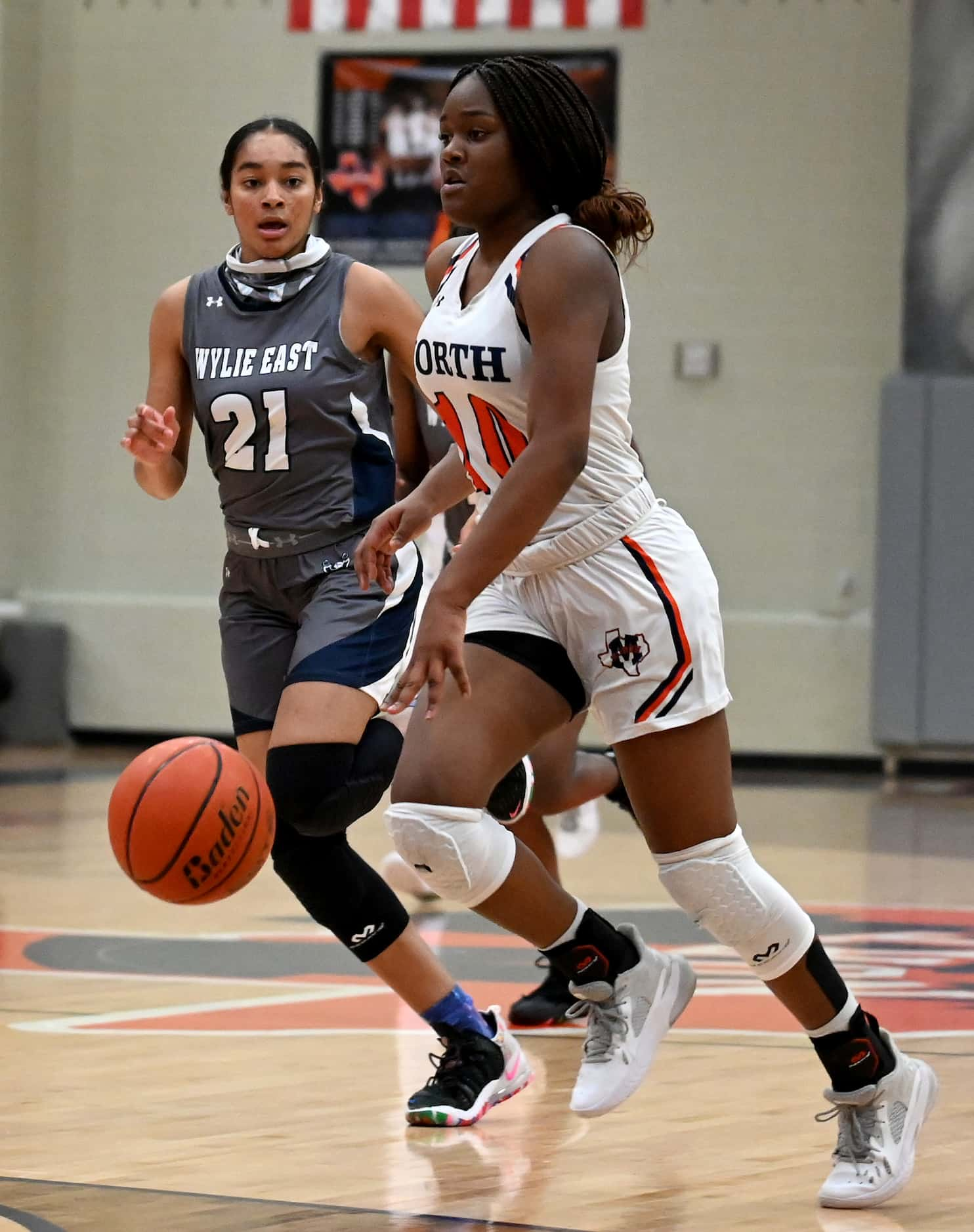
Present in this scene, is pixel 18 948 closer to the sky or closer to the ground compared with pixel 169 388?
closer to the ground

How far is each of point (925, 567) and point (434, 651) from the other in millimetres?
9173

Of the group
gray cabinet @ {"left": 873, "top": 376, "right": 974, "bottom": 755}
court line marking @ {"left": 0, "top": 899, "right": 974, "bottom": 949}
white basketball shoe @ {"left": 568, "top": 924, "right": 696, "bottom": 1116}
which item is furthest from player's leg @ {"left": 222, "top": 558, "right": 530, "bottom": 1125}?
gray cabinet @ {"left": 873, "top": 376, "right": 974, "bottom": 755}

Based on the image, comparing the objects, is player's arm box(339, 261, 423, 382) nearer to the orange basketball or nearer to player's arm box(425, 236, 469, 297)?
player's arm box(425, 236, 469, 297)

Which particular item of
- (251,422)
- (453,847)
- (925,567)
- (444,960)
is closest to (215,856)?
(453,847)

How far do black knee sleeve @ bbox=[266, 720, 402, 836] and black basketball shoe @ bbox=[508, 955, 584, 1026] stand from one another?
40.4 inches

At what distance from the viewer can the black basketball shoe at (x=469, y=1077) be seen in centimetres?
373

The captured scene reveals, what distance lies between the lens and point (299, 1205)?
121 inches

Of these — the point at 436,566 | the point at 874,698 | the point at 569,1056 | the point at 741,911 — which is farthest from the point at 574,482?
the point at 874,698

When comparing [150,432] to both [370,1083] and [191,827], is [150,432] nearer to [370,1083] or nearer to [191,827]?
[191,827]

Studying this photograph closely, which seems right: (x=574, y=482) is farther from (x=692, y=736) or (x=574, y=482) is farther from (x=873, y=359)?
(x=873, y=359)

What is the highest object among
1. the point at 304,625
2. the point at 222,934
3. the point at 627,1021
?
the point at 304,625

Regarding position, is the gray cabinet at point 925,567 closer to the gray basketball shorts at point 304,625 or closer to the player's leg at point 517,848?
the gray basketball shorts at point 304,625

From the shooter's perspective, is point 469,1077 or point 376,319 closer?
point 469,1077

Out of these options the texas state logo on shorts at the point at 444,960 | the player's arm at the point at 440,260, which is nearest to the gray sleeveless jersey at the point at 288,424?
the player's arm at the point at 440,260
